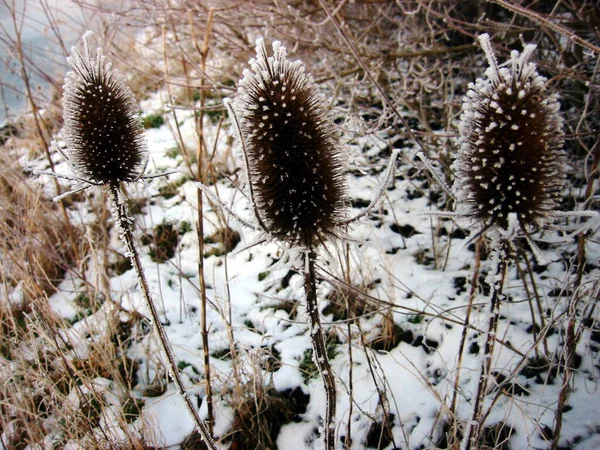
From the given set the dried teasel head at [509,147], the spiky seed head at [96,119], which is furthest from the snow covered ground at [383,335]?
the dried teasel head at [509,147]

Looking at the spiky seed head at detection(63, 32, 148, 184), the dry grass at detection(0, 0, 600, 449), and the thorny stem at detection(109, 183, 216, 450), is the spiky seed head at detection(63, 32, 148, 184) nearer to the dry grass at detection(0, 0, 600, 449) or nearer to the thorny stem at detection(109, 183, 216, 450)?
the thorny stem at detection(109, 183, 216, 450)

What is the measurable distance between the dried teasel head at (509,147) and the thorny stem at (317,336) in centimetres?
52

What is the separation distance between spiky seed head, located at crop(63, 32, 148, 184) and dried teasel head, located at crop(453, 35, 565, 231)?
3.92 feet

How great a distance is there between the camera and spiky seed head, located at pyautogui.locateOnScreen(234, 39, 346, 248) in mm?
1301

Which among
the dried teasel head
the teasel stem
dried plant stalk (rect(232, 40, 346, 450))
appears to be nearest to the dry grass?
the teasel stem

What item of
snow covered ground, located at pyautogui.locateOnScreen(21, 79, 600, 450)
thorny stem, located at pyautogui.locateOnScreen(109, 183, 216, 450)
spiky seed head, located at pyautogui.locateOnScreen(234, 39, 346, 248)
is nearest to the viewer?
spiky seed head, located at pyautogui.locateOnScreen(234, 39, 346, 248)

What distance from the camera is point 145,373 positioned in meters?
2.65

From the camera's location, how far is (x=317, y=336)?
4.65 feet

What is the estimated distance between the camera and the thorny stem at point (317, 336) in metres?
1.36

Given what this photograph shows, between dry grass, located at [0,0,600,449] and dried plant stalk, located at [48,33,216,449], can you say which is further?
dry grass, located at [0,0,600,449]

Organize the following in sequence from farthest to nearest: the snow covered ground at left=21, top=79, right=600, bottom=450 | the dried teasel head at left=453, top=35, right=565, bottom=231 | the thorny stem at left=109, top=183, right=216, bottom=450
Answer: the snow covered ground at left=21, top=79, right=600, bottom=450 → the thorny stem at left=109, top=183, right=216, bottom=450 → the dried teasel head at left=453, top=35, right=565, bottom=231

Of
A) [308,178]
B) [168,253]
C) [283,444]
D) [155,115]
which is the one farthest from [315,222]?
[155,115]

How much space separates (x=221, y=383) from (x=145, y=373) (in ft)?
1.91

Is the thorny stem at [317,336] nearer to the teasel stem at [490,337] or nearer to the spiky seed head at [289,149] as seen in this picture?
the spiky seed head at [289,149]
